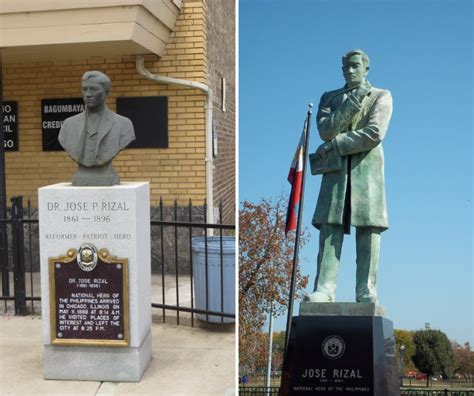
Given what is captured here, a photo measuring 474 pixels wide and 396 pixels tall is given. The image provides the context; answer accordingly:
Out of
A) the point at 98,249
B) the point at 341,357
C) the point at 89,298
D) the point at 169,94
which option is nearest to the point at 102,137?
the point at 98,249

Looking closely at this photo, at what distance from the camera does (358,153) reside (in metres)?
5.46

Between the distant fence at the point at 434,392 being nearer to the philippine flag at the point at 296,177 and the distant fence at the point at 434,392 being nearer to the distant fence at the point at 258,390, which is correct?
the distant fence at the point at 258,390

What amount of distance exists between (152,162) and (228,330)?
345 centimetres

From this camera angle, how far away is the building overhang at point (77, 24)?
27.9 ft

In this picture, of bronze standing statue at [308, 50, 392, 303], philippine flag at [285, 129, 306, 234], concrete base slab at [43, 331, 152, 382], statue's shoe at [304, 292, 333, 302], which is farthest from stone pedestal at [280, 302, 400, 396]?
concrete base slab at [43, 331, 152, 382]

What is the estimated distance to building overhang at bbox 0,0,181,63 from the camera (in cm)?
849

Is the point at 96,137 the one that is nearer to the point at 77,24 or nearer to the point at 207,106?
the point at 77,24

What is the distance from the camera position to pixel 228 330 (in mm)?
7211

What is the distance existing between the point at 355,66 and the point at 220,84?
6.51 metres

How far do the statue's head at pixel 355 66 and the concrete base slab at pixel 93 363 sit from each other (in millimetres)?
2791

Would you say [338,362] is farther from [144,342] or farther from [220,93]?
[220,93]

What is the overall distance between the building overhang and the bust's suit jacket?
122 inches

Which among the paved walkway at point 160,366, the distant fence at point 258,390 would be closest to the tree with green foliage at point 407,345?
the distant fence at point 258,390

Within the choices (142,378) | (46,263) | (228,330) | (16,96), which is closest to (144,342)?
(142,378)
